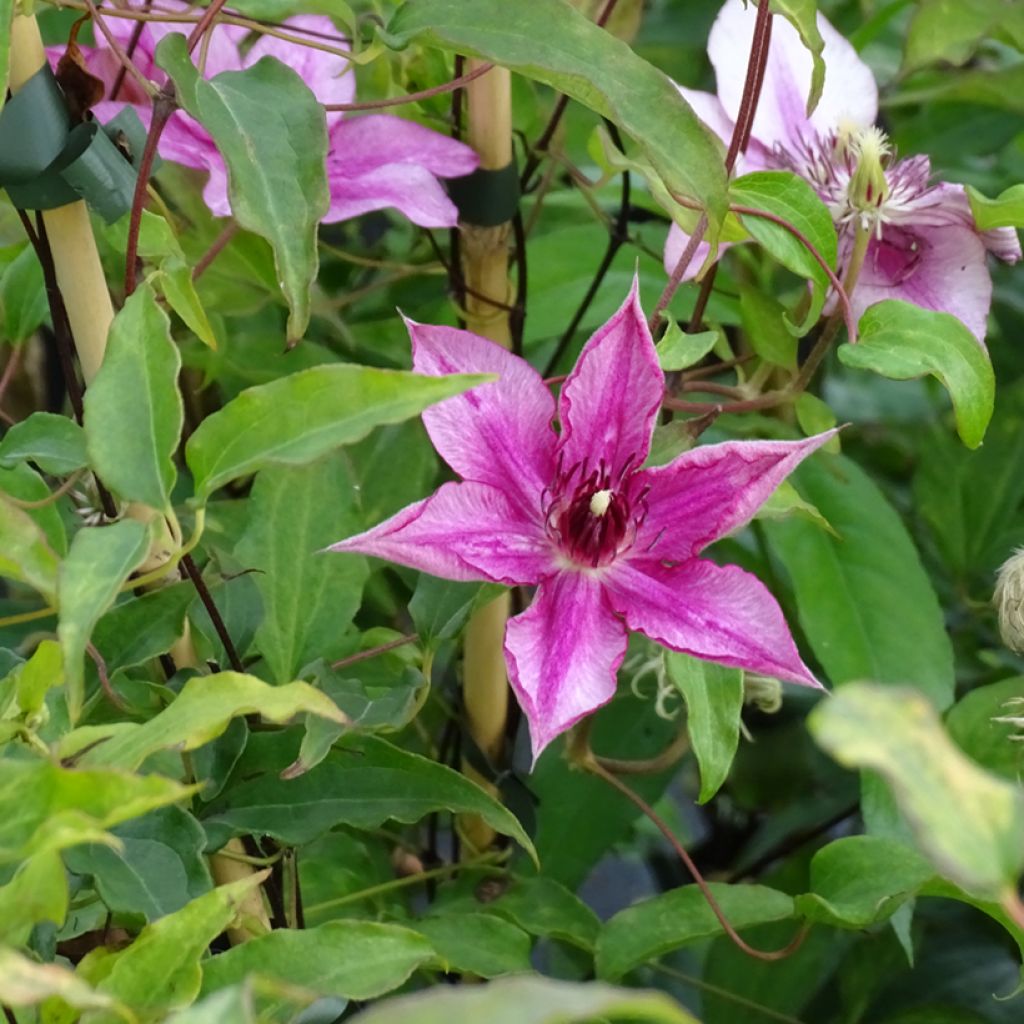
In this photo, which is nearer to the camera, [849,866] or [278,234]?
[278,234]

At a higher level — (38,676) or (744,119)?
(744,119)

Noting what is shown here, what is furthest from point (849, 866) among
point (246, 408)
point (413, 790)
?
point (246, 408)

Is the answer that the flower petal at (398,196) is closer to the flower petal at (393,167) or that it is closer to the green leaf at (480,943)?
the flower petal at (393,167)

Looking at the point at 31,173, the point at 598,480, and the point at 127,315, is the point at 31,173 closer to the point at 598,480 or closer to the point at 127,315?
the point at 127,315

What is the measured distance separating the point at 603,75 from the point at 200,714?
219 millimetres

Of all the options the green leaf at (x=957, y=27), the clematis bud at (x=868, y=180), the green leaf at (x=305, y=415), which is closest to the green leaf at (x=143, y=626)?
the green leaf at (x=305, y=415)

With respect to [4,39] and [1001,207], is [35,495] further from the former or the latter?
[1001,207]

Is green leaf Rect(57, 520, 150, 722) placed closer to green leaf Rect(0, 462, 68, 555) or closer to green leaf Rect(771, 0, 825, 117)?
green leaf Rect(0, 462, 68, 555)

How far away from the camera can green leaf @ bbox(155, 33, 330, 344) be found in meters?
0.38

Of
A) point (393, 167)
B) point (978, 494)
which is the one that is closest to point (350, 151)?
point (393, 167)

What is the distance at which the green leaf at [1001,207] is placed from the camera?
491 millimetres

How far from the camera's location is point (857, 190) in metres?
0.53

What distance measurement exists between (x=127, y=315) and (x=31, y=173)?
0.30 feet

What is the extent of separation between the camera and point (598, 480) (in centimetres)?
46
